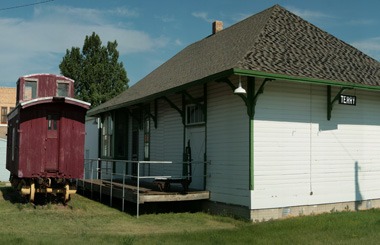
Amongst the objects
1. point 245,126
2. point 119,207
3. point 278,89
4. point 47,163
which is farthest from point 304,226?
point 47,163

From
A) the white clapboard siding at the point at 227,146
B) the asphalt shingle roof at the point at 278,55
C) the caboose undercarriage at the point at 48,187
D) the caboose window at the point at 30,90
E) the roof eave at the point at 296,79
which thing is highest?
the asphalt shingle roof at the point at 278,55

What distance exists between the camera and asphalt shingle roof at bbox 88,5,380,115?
1262 cm

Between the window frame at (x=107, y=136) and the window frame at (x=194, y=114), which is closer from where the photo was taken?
the window frame at (x=194, y=114)

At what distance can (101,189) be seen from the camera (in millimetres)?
16641

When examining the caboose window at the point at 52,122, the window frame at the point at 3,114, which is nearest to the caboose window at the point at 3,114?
the window frame at the point at 3,114

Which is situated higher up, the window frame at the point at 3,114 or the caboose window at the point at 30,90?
the window frame at the point at 3,114

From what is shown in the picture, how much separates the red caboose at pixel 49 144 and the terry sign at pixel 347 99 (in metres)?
7.87

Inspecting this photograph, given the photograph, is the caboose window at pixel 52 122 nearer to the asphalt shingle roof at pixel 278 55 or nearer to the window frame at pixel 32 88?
the window frame at pixel 32 88

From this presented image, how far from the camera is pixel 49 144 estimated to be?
14.6m

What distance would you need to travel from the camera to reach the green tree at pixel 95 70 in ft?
138

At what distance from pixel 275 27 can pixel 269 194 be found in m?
5.92

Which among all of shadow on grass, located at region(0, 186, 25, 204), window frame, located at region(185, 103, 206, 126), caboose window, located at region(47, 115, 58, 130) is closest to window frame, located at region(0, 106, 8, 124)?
shadow on grass, located at region(0, 186, 25, 204)

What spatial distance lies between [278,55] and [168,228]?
224 inches

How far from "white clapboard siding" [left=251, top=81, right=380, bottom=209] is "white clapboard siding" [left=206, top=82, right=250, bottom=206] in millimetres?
394
